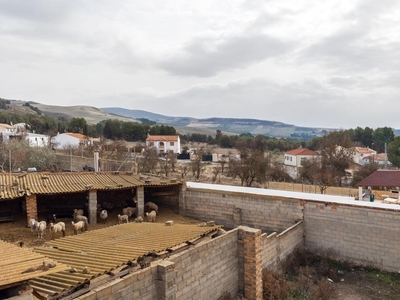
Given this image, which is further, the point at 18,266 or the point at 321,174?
the point at 321,174

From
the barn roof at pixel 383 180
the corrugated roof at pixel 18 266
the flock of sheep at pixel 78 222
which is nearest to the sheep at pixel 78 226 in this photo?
the flock of sheep at pixel 78 222

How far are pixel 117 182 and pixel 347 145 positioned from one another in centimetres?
3554

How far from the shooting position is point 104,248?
834 cm

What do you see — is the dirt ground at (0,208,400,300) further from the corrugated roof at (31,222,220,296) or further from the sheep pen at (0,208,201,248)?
the corrugated roof at (31,222,220,296)

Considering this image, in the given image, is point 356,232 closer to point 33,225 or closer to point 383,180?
point 383,180

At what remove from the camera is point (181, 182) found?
54.6 feet

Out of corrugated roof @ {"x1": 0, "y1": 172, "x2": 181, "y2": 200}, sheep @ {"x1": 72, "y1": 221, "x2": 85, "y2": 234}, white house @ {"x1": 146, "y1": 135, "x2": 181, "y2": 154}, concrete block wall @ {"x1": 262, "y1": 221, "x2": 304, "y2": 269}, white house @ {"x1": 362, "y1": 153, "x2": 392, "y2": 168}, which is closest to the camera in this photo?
concrete block wall @ {"x1": 262, "y1": 221, "x2": 304, "y2": 269}

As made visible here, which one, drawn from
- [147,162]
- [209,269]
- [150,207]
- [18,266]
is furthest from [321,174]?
[18,266]

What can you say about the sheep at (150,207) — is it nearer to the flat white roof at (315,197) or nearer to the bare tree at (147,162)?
the flat white roof at (315,197)

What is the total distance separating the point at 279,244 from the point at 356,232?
3388 millimetres

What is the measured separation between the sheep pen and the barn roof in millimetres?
9600

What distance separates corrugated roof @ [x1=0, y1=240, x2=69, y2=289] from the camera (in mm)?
4717

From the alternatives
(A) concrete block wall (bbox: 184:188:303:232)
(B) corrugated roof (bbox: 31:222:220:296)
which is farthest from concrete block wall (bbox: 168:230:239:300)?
(A) concrete block wall (bbox: 184:188:303:232)

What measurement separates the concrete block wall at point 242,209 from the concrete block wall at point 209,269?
204 inches
